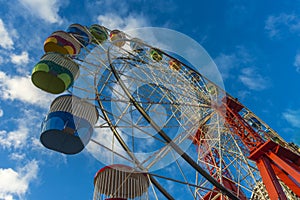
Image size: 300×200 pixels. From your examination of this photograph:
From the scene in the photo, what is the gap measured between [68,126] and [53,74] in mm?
2057

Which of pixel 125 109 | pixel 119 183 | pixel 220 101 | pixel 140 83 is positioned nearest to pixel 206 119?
pixel 220 101

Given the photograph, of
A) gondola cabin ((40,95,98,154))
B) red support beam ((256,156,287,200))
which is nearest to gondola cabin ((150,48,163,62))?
gondola cabin ((40,95,98,154))

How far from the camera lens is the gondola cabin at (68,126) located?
8.39 m

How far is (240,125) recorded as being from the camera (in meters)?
13.0

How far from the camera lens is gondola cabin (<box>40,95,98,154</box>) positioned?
839 centimetres

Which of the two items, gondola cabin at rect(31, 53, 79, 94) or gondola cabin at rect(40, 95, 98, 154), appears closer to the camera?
gondola cabin at rect(40, 95, 98, 154)

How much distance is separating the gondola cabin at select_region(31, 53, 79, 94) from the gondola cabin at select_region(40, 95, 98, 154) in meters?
0.62

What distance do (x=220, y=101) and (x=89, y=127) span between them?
7.31m

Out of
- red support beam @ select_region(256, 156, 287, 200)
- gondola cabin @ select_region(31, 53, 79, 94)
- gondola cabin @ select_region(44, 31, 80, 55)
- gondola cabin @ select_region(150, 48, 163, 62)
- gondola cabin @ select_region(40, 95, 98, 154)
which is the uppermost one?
gondola cabin @ select_region(150, 48, 163, 62)

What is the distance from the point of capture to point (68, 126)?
8.39 m

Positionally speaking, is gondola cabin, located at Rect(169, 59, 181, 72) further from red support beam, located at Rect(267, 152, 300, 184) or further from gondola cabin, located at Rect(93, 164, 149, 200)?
gondola cabin, located at Rect(93, 164, 149, 200)

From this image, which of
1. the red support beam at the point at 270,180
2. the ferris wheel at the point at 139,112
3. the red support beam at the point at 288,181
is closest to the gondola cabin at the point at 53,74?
the ferris wheel at the point at 139,112

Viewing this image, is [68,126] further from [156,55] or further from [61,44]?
[156,55]

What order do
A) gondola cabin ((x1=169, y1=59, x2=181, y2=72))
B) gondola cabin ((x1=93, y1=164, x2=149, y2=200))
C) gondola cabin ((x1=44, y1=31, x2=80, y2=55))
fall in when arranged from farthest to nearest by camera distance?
gondola cabin ((x1=169, y1=59, x2=181, y2=72)) → gondola cabin ((x1=44, y1=31, x2=80, y2=55)) → gondola cabin ((x1=93, y1=164, x2=149, y2=200))
